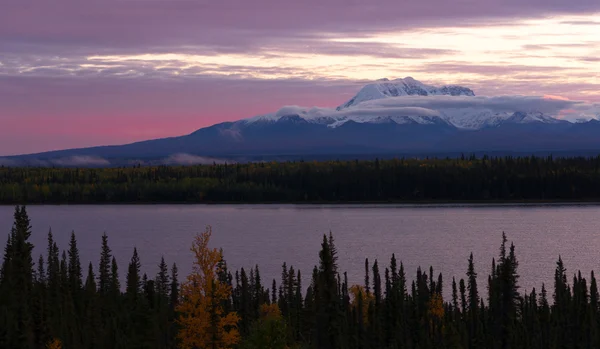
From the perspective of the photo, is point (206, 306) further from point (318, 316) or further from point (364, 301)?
point (364, 301)

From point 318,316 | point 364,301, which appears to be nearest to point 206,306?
point 318,316

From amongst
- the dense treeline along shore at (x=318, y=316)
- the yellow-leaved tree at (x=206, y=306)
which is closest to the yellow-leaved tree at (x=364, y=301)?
the dense treeline along shore at (x=318, y=316)

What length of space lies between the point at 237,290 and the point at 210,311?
179 feet

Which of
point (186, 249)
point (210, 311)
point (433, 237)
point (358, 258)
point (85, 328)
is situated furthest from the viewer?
point (433, 237)

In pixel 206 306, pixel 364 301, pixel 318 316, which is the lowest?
pixel 364 301

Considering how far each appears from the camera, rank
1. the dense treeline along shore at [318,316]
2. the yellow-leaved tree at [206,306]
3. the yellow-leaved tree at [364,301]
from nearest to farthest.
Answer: the yellow-leaved tree at [206,306] → the dense treeline along shore at [318,316] → the yellow-leaved tree at [364,301]

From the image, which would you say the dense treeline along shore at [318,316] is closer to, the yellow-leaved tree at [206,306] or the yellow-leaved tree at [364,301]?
the yellow-leaved tree at [364,301]

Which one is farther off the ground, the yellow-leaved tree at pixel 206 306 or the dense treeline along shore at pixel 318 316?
the yellow-leaved tree at pixel 206 306

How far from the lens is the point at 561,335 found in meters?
78.7

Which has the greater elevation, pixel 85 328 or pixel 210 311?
pixel 210 311

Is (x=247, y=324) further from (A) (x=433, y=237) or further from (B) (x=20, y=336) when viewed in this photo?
(A) (x=433, y=237)

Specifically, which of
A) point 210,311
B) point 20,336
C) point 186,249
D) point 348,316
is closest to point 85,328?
point 20,336

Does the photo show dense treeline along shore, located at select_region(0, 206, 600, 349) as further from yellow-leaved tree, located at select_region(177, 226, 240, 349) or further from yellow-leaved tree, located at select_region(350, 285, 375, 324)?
yellow-leaved tree, located at select_region(177, 226, 240, 349)

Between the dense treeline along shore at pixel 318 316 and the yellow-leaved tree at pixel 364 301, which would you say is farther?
the yellow-leaved tree at pixel 364 301
